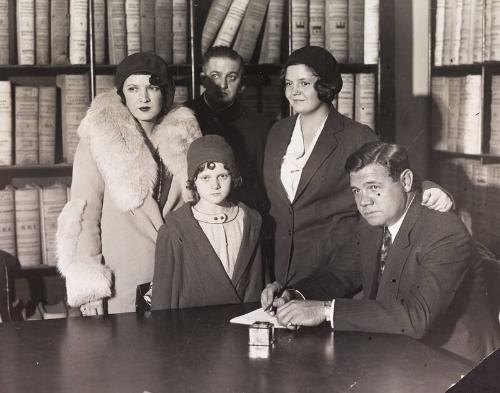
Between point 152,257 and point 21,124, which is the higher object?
point 21,124

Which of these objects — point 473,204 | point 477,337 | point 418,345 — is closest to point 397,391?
point 418,345

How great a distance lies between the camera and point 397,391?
1.45 meters

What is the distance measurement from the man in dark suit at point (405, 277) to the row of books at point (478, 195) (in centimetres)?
111

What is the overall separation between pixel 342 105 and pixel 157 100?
1.25 m

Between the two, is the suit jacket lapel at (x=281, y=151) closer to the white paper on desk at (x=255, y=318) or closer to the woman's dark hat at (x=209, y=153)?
the woman's dark hat at (x=209, y=153)

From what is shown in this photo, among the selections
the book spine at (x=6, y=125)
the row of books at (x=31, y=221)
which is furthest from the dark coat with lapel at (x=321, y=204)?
the book spine at (x=6, y=125)

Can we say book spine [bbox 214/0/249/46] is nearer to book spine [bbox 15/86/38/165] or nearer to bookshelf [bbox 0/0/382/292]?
bookshelf [bbox 0/0/382/292]

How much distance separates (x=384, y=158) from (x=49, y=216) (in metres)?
1.86

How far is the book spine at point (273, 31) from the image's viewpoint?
3434mm

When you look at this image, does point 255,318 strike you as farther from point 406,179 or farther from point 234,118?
point 234,118

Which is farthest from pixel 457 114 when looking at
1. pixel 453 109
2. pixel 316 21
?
pixel 316 21

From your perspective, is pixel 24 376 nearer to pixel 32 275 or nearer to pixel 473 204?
pixel 32 275

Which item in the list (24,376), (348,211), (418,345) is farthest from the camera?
(348,211)

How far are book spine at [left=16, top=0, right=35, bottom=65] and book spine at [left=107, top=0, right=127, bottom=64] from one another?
1.15ft
